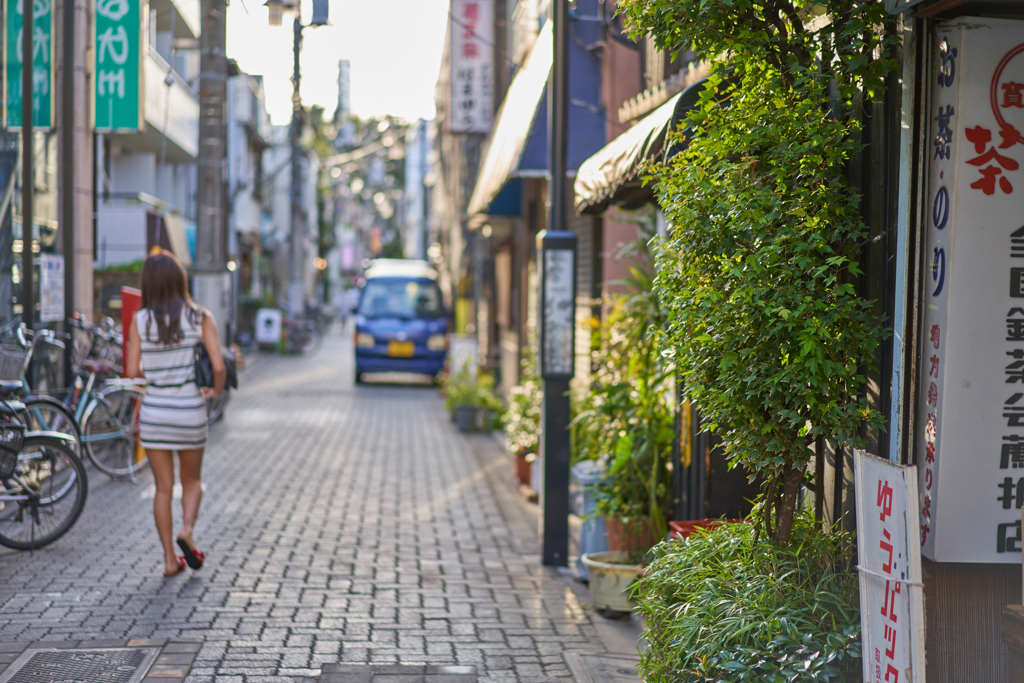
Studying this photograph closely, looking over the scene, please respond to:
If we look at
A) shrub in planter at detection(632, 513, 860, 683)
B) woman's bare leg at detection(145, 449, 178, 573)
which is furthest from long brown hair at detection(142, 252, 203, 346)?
shrub in planter at detection(632, 513, 860, 683)

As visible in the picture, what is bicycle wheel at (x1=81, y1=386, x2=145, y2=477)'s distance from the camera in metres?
11.7

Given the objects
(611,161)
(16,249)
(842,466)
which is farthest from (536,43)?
(842,466)

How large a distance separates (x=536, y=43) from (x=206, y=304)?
697cm

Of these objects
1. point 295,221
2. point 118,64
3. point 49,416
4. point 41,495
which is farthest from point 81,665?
point 295,221

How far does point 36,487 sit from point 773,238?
5925 mm

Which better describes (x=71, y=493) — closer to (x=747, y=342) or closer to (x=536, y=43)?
(x=747, y=342)

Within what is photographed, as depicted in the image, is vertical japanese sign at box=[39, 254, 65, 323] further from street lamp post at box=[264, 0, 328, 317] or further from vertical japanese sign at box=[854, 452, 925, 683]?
vertical japanese sign at box=[854, 452, 925, 683]

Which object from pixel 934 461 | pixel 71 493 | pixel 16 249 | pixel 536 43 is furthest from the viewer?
pixel 536 43

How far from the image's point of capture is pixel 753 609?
4.56 meters

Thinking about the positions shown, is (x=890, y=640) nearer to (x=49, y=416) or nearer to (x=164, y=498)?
(x=164, y=498)

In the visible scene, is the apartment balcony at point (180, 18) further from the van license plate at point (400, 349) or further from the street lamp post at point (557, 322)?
the street lamp post at point (557, 322)

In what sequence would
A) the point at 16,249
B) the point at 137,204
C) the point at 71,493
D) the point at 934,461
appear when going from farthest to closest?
the point at 137,204 → the point at 16,249 → the point at 71,493 → the point at 934,461

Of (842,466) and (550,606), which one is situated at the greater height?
(842,466)

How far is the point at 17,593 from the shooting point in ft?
23.7
